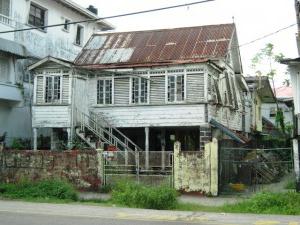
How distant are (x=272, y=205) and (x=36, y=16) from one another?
19513mm

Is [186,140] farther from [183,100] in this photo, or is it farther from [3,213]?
[3,213]

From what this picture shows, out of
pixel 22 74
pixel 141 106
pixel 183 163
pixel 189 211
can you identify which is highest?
pixel 22 74

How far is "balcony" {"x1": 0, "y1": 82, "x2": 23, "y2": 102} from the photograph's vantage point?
23.8m

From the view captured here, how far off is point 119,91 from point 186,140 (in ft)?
14.8

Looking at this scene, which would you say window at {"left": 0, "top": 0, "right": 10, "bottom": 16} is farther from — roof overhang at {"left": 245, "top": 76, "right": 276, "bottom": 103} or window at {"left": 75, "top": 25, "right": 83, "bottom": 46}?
roof overhang at {"left": 245, "top": 76, "right": 276, "bottom": 103}

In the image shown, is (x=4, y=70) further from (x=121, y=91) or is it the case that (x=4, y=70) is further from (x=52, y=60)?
(x=121, y=91)

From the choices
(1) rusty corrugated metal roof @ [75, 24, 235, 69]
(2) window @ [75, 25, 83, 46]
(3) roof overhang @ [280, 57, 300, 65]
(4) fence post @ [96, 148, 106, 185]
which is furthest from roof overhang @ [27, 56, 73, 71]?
(3) roof overhang @ [280, 57, 300, 65]

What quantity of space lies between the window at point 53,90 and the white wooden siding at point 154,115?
2.04 metres

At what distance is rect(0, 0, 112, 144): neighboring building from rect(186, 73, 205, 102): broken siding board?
896 cm

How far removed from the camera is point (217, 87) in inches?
953

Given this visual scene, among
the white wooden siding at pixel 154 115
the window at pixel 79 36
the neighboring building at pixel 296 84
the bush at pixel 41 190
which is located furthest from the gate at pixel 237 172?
the window at pixel 79 36

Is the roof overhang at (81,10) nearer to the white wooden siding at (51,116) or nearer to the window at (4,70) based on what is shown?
the window at (4,70)

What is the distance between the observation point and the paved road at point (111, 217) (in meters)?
11.0

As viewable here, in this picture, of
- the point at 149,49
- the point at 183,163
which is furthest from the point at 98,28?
the point at 183,163
